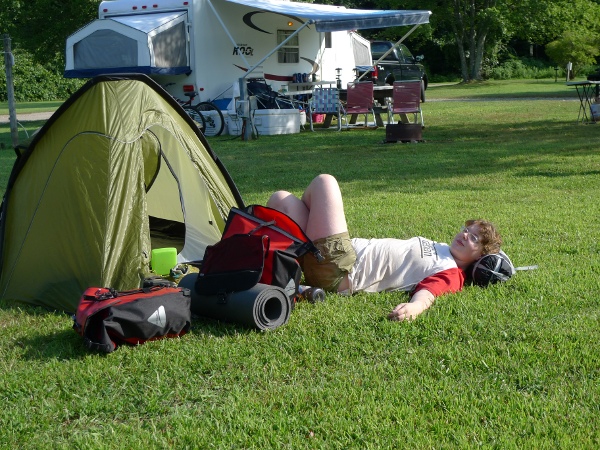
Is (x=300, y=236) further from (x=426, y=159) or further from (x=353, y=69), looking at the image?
(x=353, y=69)

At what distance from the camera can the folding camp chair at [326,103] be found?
53.2 ft

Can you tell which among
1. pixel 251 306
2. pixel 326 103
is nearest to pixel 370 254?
pixel 251 306

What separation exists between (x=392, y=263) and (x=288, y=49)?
46.4ft

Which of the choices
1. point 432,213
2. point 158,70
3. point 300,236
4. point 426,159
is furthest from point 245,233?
point 158,70

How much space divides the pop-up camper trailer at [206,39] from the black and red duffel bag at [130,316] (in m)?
11.7

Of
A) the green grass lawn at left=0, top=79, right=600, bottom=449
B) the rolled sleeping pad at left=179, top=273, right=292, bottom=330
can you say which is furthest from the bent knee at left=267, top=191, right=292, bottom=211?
the rolled sleeping pad at left=179, top=273, right=292, bottom=330

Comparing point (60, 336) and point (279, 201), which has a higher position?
point (279, 201)

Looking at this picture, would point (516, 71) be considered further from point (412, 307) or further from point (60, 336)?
point (60, 336)

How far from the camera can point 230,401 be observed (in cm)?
328

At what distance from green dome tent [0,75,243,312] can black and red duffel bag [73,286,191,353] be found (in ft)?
2.02

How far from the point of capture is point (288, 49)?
18203mm

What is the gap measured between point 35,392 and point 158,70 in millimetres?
12613

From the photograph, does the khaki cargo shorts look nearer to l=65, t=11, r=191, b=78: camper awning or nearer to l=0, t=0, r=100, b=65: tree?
l=65, t=11, r=191, b=78: camper awning

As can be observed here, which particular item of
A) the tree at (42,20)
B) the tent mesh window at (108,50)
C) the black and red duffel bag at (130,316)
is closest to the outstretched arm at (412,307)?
the black and red duffel bag at (130,316)
